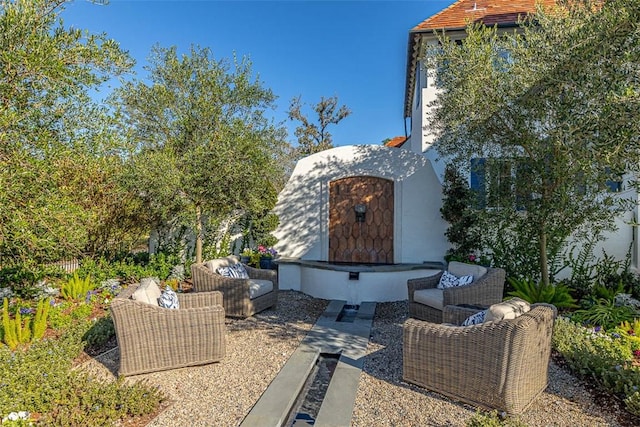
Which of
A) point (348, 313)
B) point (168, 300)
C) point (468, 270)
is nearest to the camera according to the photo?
point (168, 300)

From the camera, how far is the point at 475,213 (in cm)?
762

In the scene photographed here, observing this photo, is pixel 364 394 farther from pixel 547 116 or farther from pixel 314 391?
pixel 547 116

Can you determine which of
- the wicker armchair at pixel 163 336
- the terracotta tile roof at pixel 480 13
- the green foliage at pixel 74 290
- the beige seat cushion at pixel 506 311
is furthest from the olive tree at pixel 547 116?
the green foliage at pixel 74 290

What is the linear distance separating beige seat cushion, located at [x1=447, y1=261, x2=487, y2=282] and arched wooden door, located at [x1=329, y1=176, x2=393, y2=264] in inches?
127

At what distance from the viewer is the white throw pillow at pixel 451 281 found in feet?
20.0

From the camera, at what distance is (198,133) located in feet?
27.5

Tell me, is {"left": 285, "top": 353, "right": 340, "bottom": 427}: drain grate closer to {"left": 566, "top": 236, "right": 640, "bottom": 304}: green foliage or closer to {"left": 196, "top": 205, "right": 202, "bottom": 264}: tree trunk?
{"left": 196, "top": 205, "right": 202, "bottom": 264}: tree trunk

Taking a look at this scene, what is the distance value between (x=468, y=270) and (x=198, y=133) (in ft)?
20.8

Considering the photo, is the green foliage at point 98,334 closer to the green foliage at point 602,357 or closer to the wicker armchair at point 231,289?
the wicker armchair at point 231,289

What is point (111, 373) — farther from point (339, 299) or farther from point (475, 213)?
point (475, 213)

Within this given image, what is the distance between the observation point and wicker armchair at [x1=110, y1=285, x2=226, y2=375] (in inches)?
164

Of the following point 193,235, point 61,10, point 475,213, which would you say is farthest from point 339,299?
point 61,10

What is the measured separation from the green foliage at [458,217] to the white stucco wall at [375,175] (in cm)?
52

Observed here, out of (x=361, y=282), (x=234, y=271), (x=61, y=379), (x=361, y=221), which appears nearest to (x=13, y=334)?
(x=61, y=379)
